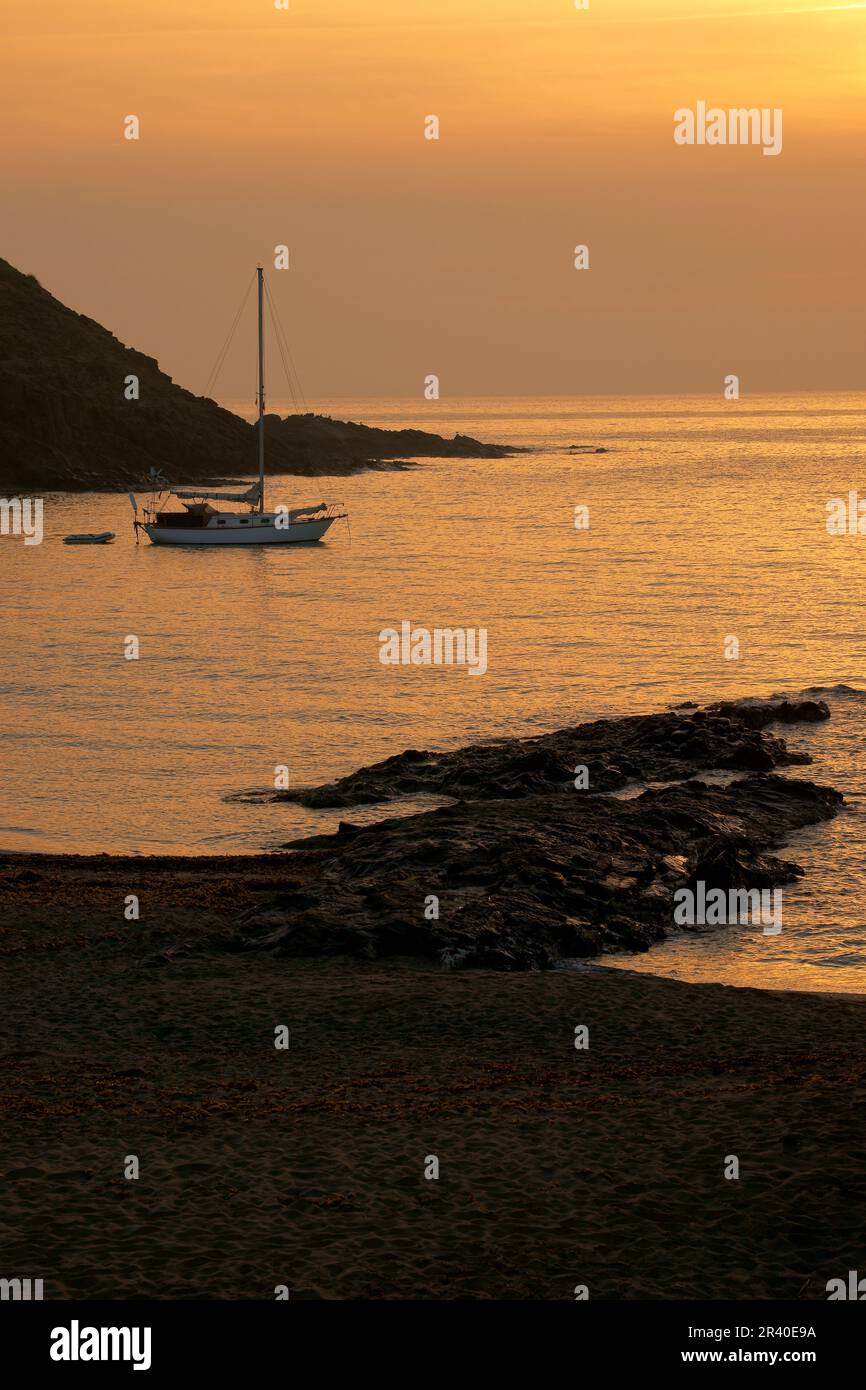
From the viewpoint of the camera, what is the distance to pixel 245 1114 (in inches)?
484

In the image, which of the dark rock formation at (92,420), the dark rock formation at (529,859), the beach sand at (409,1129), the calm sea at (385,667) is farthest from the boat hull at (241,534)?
the beach sand at (409,1129)

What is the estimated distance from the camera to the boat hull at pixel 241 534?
9325 cm

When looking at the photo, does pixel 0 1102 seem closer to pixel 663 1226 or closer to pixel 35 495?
pixel 663 1226

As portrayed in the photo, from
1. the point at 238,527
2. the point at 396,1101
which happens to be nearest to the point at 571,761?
the point at 396,1101

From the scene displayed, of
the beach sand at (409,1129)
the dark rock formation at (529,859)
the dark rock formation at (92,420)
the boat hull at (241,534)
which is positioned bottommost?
the beach sand at (409,1129)

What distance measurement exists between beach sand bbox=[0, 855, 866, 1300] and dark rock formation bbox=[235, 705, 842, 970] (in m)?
0.85

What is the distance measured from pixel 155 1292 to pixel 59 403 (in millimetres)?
142289

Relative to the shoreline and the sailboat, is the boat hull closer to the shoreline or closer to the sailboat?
the sailboat

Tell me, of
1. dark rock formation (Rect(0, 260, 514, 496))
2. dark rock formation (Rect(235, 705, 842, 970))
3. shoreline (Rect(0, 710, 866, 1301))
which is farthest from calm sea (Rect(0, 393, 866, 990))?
dark rock formation (Rect(0, 260, 514, 496))

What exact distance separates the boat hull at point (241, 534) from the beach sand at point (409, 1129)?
76718 millimetres

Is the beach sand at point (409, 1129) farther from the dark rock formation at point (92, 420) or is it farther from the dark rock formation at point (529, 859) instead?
the dark rock formation at point (92, 420)

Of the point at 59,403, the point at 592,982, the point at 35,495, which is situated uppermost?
the point at 59,403
